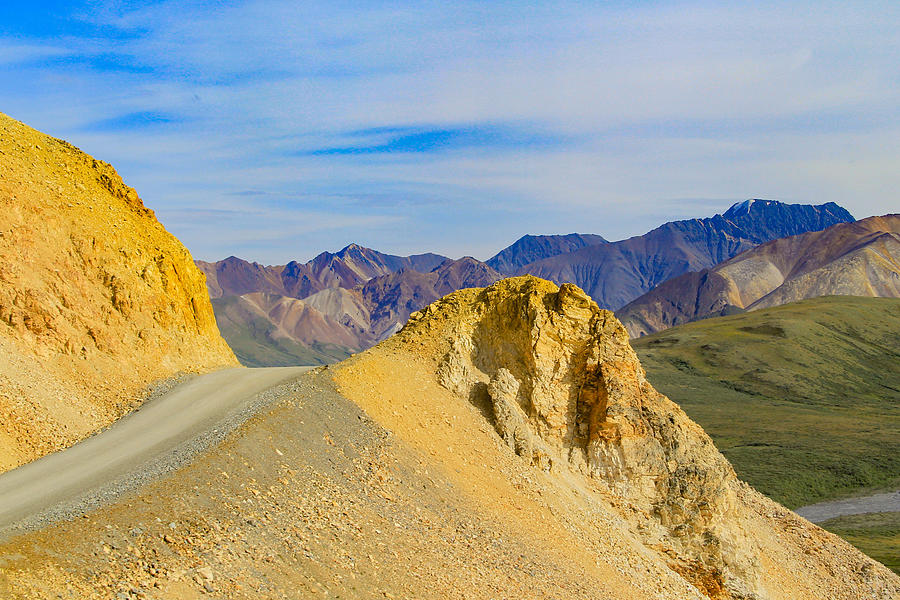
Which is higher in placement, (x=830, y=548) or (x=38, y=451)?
(x=38, y=451)

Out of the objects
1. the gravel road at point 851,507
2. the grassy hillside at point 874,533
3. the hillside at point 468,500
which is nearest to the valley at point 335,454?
the hillside at point 468,500

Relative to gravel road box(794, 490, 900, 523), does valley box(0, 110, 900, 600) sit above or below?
above

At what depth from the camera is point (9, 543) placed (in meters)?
13.5

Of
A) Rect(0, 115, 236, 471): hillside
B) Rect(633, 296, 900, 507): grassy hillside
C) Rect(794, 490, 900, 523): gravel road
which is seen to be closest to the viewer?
Rect(0, 115, 236, 471): hillside

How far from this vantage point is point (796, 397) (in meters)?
147

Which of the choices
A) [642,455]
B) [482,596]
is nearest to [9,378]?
[482,596]

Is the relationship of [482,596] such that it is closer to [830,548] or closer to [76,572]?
[76,572]

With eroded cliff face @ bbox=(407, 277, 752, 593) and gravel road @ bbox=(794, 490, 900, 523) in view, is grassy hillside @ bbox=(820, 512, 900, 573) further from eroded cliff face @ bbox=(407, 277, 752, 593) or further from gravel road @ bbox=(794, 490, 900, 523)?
eroded cliff face @ bbox=(407, 277, 752, 593)

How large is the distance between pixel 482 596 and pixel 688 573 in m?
12.9

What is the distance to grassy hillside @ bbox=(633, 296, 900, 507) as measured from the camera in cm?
9438

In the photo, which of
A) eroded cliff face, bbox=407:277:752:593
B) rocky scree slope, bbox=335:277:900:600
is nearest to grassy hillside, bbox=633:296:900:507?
rocky scree slope, bbox=335:277:900:600

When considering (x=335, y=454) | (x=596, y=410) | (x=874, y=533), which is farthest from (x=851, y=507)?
(x=335, y=454)

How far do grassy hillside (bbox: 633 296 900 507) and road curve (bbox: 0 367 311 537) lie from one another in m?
74.6

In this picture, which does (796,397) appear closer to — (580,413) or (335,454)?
(580,413)
